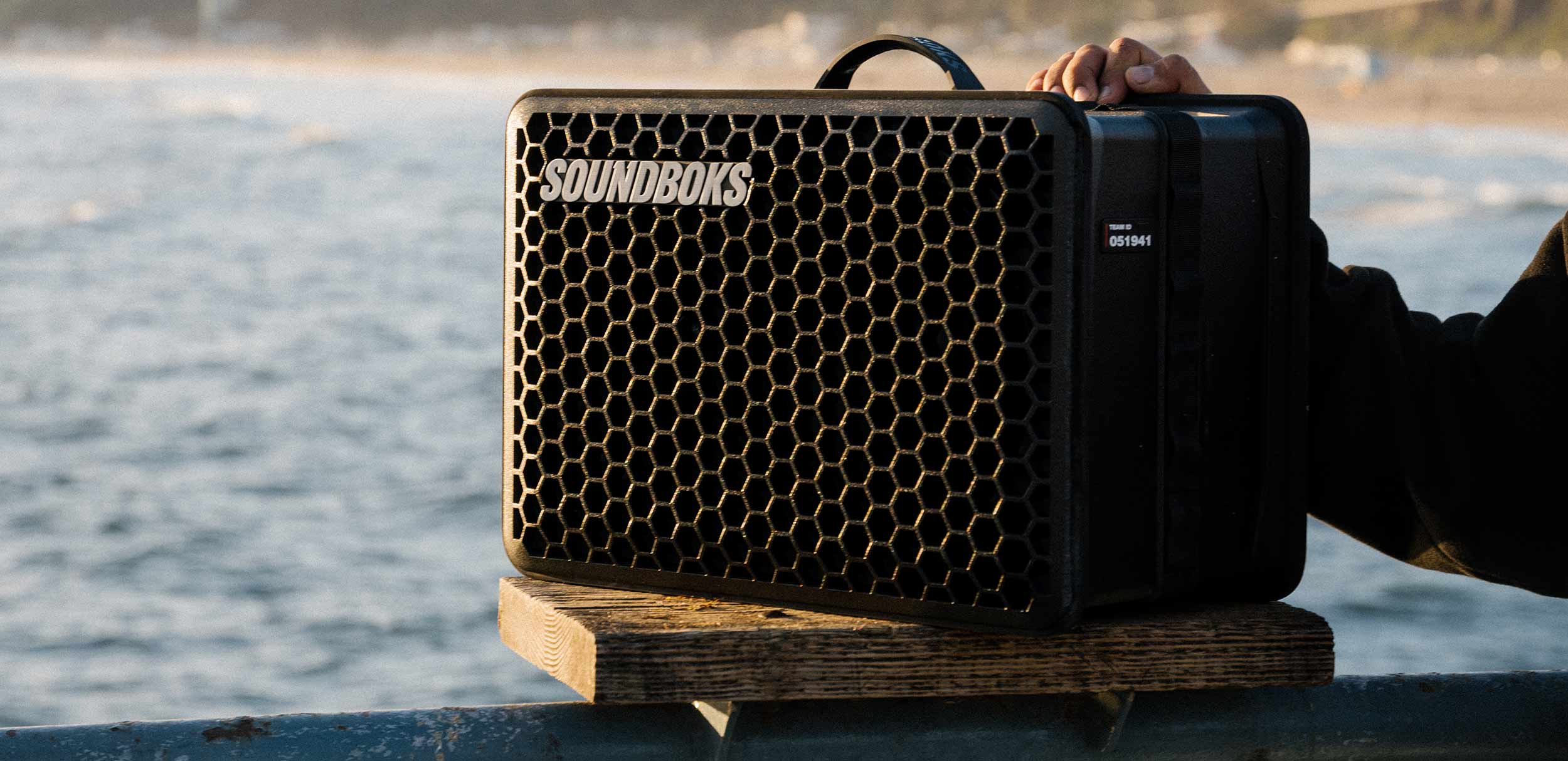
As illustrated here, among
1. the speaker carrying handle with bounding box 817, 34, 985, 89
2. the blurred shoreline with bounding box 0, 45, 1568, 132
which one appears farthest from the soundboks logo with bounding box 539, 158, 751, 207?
the blurred shoreline with bounding box 0, 45, 1568, 132

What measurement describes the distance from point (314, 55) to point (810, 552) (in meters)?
67.9

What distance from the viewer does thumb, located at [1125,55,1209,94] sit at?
1.60 m

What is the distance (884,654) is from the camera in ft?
4.43

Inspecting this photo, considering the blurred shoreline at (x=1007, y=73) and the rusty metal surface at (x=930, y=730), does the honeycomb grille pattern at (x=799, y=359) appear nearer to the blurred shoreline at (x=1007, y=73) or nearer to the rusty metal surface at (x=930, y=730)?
the rusty metal surface at (x=930, y=730)

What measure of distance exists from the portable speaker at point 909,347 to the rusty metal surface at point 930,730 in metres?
0.10

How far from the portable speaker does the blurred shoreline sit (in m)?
24.0

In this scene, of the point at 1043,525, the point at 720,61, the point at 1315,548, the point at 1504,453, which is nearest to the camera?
the point at 1043,525

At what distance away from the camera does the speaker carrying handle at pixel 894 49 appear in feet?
4.55

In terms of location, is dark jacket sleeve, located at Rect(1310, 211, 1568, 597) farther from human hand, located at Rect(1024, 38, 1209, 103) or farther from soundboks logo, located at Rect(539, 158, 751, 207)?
soundboks logo, located at Rect(539, 158, 751, 207)

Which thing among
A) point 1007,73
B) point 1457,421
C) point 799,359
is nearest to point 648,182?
point 799,359

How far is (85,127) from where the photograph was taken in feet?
133

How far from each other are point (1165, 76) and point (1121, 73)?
0.13 ft

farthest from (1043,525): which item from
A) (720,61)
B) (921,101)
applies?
(720,61)

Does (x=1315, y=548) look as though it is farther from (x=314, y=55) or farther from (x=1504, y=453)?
(x=314, y=55)
